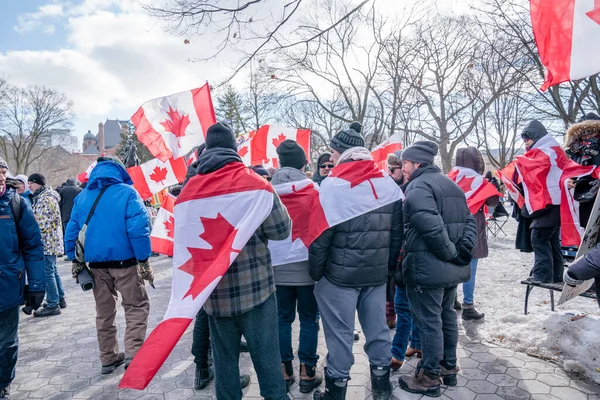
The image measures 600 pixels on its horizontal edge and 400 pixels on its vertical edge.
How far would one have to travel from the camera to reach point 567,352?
3594mm

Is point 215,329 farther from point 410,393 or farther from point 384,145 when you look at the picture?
point 384,145

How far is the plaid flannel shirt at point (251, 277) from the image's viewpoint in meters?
2.34

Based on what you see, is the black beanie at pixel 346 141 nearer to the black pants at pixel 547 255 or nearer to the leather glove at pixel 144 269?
the leather glove at pixel 144 269

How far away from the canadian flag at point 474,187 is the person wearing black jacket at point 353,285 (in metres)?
2.00

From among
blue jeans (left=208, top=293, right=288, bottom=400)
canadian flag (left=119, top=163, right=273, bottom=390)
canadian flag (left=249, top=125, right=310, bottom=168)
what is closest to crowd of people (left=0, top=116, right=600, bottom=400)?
blue jeans (left=208, top=293, right=288, bottom=400)

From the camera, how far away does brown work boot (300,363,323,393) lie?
3219mm

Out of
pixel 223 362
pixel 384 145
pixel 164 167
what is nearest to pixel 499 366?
pixel 223 362

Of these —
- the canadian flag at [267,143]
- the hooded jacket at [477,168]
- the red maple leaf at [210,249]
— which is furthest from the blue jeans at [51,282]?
the hooded jacket at [477,168]

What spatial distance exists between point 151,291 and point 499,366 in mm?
5703

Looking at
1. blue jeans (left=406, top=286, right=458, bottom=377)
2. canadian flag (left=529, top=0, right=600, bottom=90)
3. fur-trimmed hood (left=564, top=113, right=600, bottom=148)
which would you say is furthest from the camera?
fur-trimmed hood (left=564, top=113, right=600, bottom=148)

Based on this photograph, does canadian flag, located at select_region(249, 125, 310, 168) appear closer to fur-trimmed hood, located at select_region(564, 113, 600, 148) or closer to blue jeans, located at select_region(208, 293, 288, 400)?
fur-trimmed hood, located at select_region(564, 113, 600, 148)

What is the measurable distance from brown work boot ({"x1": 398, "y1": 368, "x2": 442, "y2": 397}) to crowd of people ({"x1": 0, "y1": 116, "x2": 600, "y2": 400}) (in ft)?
0.03

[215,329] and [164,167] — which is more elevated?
[164,167]

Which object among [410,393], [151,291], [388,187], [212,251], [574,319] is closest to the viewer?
[212,251]
